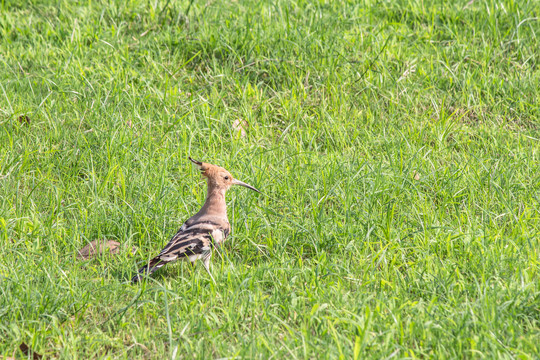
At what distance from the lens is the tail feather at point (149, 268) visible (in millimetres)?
4305

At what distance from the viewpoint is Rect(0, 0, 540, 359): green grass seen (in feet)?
12.7

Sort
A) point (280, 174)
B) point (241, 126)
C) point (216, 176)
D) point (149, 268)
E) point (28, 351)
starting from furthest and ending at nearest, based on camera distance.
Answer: point (241, 126)
point (280, 174)
point (216, 176)
point (149, 268)
point (28, 351)

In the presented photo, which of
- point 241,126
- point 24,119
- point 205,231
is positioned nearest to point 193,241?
point 205,231

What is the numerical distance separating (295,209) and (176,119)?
5.56 ft

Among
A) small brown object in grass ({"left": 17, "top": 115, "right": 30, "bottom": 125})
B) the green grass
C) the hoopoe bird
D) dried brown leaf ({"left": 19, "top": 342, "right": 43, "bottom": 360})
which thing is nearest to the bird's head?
the hoopoe bird

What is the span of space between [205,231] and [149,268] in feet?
1.63

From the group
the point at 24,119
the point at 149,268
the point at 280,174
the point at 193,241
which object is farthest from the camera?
the point at 24,119

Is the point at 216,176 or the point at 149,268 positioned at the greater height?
the point at 216,176

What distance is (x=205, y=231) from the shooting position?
4.64 m

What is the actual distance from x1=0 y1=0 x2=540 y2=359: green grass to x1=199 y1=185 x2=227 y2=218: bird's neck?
0.18 metres

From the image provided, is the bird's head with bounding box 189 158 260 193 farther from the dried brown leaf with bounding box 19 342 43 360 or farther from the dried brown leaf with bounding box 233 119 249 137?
the dried brown leaf with bounding box 19 342 43 360

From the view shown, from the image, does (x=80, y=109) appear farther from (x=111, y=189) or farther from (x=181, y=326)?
(x=181, y=326)

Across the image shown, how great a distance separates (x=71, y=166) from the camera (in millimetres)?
5746

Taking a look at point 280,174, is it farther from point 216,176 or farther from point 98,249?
point 98,249
